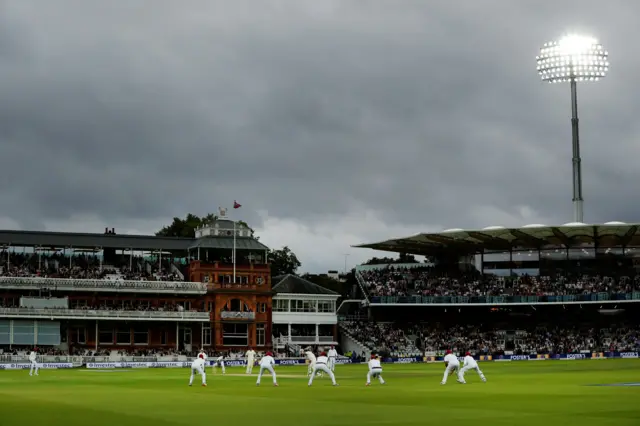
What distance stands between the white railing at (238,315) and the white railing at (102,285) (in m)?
2.87

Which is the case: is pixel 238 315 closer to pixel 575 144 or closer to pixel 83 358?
pixel 83 358

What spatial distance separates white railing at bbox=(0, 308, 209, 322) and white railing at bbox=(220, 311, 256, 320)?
2.76 metres

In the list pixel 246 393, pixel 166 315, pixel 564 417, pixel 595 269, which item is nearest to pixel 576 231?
pixel 595 269

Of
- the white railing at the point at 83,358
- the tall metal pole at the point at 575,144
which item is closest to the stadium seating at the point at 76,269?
the white railing at the point at 83,358

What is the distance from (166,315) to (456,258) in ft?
108

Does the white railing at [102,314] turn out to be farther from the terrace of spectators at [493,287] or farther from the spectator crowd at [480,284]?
the spectator crowd at [480,284]

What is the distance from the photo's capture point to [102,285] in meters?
91.2

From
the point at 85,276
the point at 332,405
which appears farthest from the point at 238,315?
the point at 332,405

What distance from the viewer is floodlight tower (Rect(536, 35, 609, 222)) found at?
89.9 meters

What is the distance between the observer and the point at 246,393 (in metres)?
34.7

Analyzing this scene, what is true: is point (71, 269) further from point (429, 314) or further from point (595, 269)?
point (595, 269)

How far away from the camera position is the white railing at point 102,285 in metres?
87.8

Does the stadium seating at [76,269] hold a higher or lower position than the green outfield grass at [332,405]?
higher

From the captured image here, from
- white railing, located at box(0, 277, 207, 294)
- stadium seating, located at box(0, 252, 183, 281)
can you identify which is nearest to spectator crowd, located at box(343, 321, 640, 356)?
white railing, located at box(0, 277, 207, 294)
